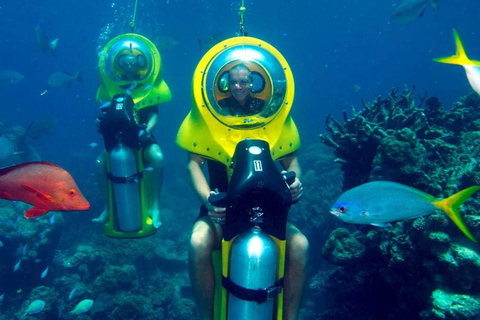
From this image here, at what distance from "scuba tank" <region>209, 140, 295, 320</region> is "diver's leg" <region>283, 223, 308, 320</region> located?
0.56 meters

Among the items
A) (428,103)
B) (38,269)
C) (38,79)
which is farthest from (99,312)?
(38,79)

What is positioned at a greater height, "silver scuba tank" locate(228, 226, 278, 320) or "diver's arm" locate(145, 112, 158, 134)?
"diver's arm" locate(145, 112, 158, 134)

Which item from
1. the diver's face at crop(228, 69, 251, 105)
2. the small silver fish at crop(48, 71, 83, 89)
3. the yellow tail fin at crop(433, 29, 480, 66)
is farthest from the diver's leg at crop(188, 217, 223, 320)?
the small silver fish at crop(48, 71, 83, 89)

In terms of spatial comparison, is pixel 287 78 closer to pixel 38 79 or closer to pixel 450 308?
pixel 450 308

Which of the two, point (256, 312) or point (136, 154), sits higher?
point (136, 154)

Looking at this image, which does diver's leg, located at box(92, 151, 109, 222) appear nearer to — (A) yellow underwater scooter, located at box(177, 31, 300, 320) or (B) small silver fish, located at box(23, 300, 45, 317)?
(A) yellow underwater scooter, located at box(177, 31, 300, 320)

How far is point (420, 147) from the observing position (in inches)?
166

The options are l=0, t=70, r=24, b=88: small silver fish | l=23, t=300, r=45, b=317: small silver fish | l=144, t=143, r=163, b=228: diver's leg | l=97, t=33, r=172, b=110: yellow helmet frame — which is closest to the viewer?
l=144, t=143, r=163, b=228: diver's leg

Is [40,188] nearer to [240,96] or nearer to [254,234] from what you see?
[254,234]

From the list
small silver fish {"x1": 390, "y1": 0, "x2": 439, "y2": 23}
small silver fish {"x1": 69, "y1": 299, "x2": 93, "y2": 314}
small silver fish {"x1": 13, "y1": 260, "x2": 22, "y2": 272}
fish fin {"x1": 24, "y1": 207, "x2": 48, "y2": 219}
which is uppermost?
small silver fish {"x1": 390, "y1": 0, "x2": 439, "y2": 23}

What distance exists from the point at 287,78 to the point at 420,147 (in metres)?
2.60

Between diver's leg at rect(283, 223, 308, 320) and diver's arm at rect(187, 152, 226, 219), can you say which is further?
diver's arm at rect(187, 152, 226, 219)

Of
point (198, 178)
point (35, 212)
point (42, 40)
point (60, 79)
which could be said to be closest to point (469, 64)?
point (198, 178)

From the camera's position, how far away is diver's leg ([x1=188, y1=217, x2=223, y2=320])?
2689 mm
